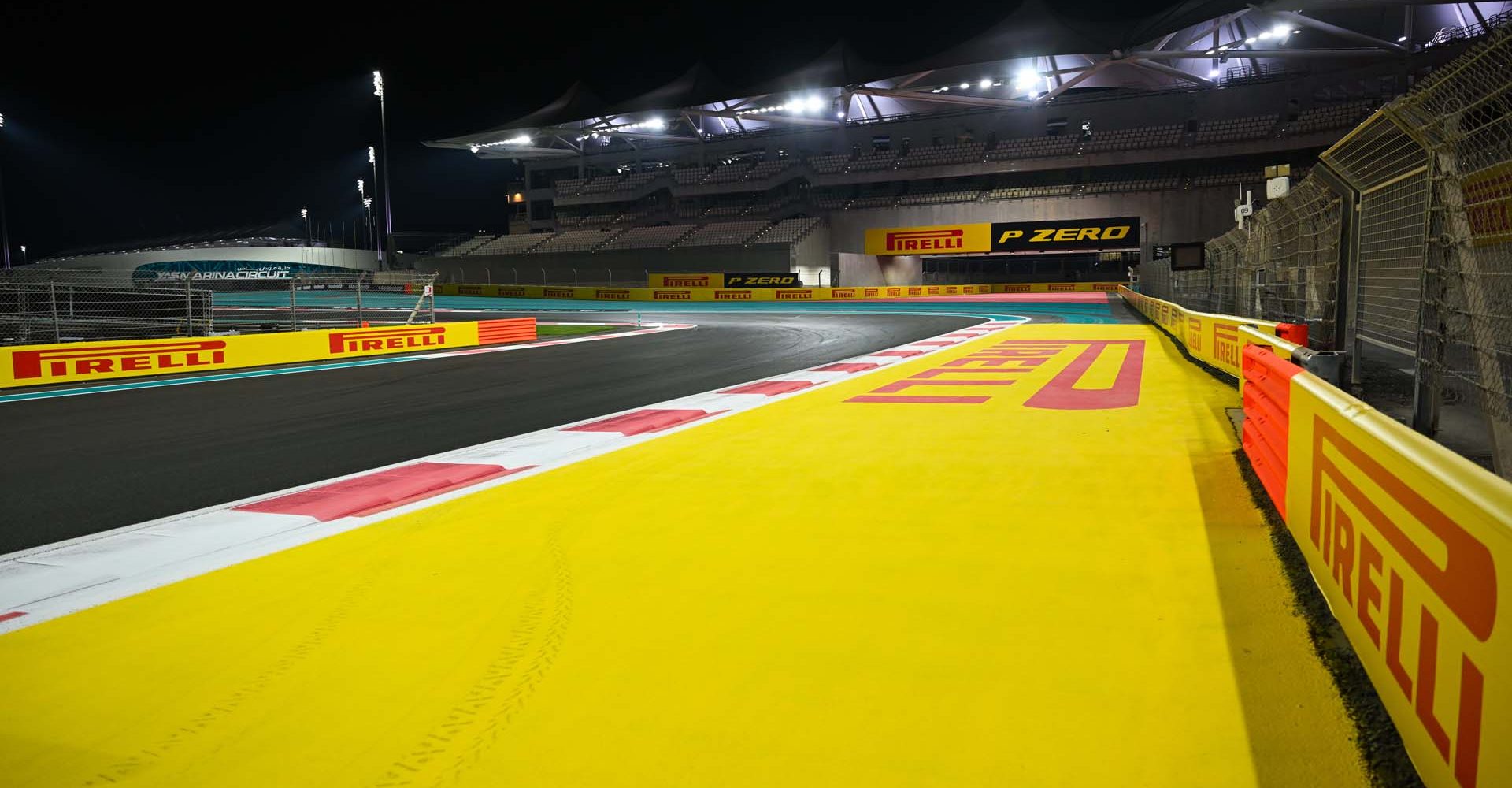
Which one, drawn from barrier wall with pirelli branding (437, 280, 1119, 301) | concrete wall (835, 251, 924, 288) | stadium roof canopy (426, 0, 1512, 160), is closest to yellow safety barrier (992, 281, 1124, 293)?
barrier wall with pirelli branding (437, 280, 1119, 301)

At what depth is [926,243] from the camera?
51438mm

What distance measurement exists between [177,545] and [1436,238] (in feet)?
21.2

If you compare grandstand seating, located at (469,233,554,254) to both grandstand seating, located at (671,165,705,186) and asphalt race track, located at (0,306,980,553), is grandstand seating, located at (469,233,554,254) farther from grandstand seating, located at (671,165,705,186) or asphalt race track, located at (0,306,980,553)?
asphalt race track, located at (0,306,980,553)

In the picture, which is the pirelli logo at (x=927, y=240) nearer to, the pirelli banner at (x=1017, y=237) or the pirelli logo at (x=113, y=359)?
the pirelli banner at (x=1017, y=237)

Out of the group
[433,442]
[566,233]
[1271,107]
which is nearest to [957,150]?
[1271,107]

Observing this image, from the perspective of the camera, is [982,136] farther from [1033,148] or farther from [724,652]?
[724,652]

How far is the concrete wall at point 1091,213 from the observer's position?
45594mm

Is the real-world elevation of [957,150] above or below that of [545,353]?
above

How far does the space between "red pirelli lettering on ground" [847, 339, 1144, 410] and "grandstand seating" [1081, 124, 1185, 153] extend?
3699 cm

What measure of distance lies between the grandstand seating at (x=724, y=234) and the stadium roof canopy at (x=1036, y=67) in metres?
7.52

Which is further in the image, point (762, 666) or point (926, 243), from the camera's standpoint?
point (926, 243)

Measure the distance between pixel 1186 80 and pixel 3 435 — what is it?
53.9 meters

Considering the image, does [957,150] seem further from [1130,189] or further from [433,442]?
[433,442]

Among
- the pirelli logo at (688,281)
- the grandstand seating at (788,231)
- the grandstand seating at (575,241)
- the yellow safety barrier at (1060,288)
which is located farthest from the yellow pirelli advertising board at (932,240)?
the grandstand seating at (575,241)
